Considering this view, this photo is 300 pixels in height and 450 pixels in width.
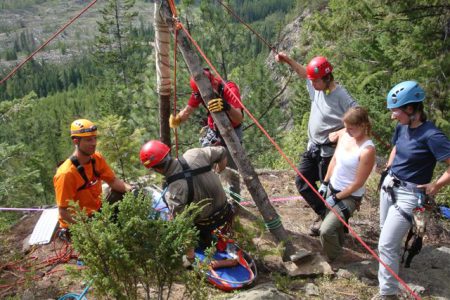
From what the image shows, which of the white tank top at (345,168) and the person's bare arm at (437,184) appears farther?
the white tank top at (345,168)

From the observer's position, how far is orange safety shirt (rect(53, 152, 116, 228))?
14.3ft

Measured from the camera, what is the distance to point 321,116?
15.6ft

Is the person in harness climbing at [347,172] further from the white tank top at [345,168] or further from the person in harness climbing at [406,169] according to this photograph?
the person in harness climbing at [406,169]

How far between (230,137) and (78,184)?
183 centimetres

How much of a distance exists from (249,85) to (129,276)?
11.2 m

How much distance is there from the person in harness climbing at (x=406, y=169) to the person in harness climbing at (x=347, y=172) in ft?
0.97

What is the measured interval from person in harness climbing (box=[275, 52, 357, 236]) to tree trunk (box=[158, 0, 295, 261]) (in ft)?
2.74

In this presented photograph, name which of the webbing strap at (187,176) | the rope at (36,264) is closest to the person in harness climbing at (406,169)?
the webbing strap at (187,176)

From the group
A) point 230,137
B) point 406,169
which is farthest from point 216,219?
point 406,169

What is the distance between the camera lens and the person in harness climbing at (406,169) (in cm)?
349

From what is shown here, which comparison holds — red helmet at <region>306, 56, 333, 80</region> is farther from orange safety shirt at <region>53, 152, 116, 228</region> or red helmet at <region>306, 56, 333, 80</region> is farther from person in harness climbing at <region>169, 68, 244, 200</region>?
orange safety shirt at <region>53, 152, 116, 228</region>

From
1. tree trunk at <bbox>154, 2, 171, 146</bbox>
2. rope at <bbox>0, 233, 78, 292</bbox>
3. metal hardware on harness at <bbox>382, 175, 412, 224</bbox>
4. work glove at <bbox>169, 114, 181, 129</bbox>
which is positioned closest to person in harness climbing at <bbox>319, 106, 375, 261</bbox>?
metal hardware on harness at <bbox>382, 175, 412, 224</bbox>

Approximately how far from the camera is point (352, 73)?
37.0 ft

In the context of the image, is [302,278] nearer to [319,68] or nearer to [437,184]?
[437,184]
